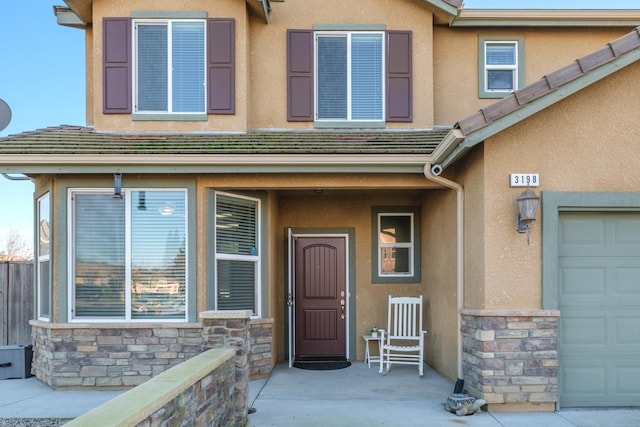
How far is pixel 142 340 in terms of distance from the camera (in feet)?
21.8

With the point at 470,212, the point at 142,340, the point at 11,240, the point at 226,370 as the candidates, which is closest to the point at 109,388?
the point at 142,340

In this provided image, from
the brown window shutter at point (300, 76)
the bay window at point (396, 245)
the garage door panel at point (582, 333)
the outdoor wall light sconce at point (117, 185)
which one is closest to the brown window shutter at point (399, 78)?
the brown window shutter at point (300, 76)

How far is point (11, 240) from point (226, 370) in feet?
68.3

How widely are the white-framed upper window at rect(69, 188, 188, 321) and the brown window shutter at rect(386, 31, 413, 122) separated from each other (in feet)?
11.1

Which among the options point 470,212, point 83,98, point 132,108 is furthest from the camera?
point 83,98

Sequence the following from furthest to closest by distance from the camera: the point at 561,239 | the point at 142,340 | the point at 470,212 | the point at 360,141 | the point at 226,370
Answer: the point at 360,141 → the point at 142,340 → the point at 470,212 → the point at 561,239 → the point at 226,370

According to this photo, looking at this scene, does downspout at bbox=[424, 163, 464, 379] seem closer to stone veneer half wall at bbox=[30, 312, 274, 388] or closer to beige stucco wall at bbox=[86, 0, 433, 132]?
beige stucco wall at bbox=[86, 0, 433, 132]

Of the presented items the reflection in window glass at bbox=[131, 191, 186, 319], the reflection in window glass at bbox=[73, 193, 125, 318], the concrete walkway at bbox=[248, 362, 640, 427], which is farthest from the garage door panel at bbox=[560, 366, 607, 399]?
the reflection in window glass at bbox=[73, 193, 125, 318]

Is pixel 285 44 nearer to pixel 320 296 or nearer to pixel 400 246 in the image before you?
pixel 400 246

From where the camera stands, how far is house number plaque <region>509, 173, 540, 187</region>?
5.70 metres

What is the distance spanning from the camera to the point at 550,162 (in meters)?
5.75

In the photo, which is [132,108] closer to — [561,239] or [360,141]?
[360,141]

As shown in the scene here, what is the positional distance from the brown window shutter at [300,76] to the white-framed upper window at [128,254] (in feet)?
7.17

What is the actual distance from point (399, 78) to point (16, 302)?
709cm
